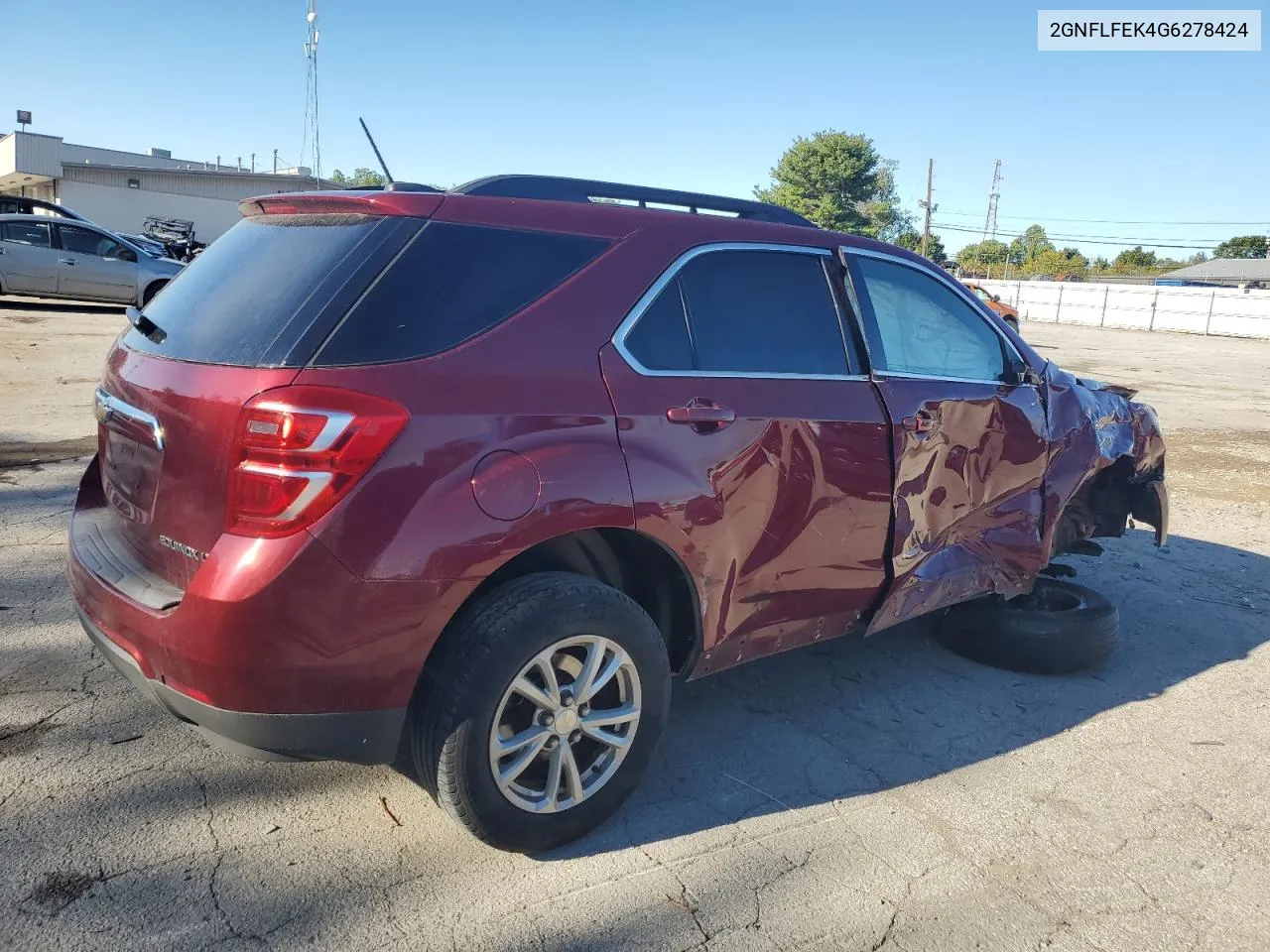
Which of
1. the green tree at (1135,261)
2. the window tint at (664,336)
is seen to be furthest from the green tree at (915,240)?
the window tint at (664,336)

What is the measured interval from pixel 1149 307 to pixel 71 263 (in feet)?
146

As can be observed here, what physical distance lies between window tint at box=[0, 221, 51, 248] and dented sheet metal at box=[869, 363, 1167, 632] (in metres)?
17.8

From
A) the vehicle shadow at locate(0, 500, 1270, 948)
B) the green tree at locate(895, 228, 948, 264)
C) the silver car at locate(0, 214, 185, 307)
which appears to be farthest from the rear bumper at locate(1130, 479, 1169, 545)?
the green tree at locate(895, 228, 948, 264)

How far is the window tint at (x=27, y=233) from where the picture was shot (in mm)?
16547

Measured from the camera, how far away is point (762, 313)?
332 centimetres

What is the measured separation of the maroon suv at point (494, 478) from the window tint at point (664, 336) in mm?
11

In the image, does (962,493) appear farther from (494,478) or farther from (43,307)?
(43,307)

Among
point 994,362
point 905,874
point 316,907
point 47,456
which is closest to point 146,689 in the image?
point 316,907

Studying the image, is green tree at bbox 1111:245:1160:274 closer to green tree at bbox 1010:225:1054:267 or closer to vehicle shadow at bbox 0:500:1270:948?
green tree at bbox 1010:225:1054:267

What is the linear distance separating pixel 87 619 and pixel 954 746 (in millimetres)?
3019

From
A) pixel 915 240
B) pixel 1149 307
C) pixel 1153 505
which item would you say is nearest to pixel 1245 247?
pixel 915 240

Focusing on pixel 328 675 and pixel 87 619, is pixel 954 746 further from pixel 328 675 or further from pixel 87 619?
pixel 87 619

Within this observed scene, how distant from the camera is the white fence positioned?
41.6 metres

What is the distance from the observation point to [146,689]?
2.55 m
